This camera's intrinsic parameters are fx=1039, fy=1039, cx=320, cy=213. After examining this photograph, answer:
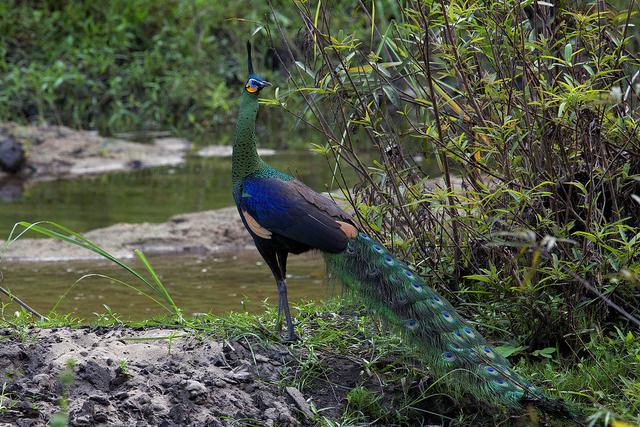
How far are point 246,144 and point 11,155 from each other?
7843 millimetres

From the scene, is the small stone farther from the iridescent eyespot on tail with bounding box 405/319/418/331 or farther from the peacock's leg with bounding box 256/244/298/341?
the iridescent eyespot on tail with bounding box 405/319/418/331

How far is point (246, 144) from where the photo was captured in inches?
191

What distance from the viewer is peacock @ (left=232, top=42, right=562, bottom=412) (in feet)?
13.8

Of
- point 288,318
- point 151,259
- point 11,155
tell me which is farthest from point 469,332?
point 11,155

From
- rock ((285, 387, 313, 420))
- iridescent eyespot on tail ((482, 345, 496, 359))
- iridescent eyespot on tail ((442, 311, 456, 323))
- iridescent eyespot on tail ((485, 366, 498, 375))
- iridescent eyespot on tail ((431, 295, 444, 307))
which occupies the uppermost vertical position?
iridescent eyespot on tail ((431, 295, 444, 307))

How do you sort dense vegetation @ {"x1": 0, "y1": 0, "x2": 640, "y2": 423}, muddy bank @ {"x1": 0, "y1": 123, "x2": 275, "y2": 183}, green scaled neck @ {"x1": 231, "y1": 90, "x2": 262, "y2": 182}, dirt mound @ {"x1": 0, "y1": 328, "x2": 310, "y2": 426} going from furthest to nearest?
muddy bank @ {"x1": 0, "y1": 123, "x2": 275, "y2": 183} < green scaled neck @ {"x1": 231, "y1": 90, "x2": 262, "y2": 182} < dense vegetation @ {"x1": 0, "y1": 0, "x2": 640, "y2": 423} < dirt mound @ {"x1": 0, "y1": 328, "x2": 310, "y2": 426}

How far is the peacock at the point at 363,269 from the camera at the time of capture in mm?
4215

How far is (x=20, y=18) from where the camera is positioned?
1597 cm

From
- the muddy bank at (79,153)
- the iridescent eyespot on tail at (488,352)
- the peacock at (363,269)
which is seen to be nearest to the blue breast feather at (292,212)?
the peacock at (363,269)

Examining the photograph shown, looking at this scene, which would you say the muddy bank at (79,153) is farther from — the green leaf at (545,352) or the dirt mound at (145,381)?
the green leaf at (545,352)

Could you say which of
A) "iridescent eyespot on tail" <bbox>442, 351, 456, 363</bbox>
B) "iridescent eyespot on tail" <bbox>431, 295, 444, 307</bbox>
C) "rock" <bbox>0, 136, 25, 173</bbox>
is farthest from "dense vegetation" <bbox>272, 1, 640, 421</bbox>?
"rock" <bbox>0, 136, 25, 173</bbox>

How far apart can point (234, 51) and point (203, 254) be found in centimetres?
828

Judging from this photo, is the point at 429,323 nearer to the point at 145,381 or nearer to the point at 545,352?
the point at 545,352

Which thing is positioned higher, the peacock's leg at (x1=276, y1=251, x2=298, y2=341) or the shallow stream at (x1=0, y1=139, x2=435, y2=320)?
the peacock's leg at (x1=276, y1=251, x2=298, y2=341)
